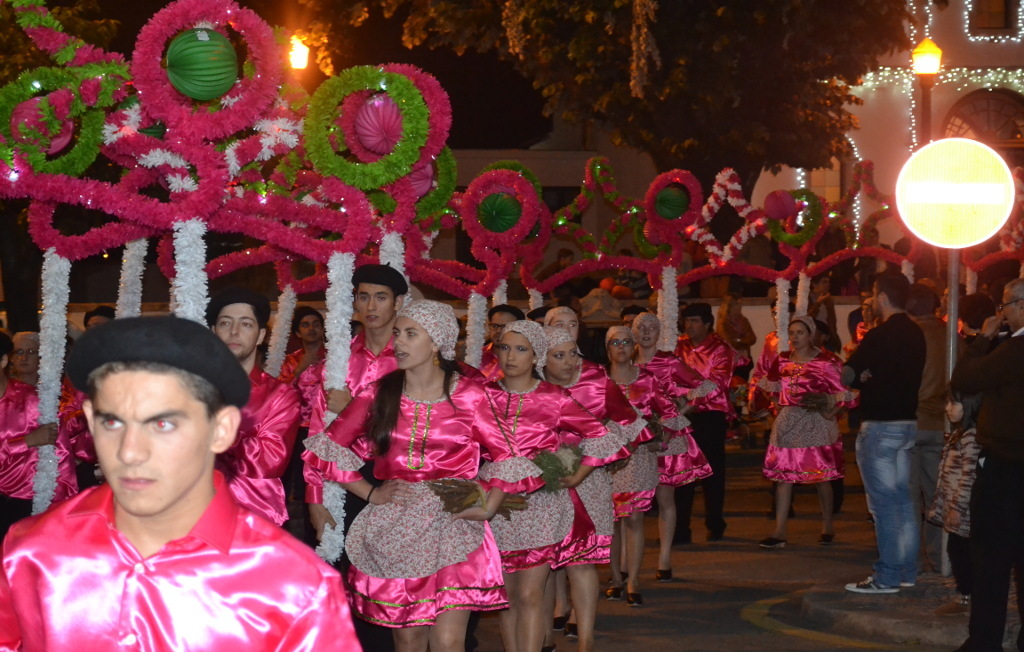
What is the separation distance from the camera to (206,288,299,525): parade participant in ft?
21.6

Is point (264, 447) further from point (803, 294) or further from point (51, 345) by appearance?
point (803, 294)

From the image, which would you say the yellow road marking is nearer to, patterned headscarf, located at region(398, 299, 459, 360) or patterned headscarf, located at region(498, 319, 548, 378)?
patterned headscarf, located at region(498, 319, 548, 378)

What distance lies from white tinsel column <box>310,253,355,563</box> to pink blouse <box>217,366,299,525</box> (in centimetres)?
24

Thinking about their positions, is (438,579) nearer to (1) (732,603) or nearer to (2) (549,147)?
(1) (732,603)

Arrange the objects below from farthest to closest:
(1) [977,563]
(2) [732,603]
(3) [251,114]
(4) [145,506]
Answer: (2) [732,603], (1) [977,563], (3) [251,114], (4) [145,506]

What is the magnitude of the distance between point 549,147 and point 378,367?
85.1ft

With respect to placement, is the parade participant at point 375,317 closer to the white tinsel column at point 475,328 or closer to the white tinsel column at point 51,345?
the white tinsel column at point 51,345

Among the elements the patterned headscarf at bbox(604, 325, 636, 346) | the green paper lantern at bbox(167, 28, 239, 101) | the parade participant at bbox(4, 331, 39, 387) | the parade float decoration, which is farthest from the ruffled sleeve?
the parade participant at bbox(4, 331, 39, 387)

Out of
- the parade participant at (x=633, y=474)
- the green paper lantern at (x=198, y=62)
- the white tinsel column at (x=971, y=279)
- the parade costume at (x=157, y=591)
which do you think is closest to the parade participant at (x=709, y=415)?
the parade participant at (x=633, y=474)

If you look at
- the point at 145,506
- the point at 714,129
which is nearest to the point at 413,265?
the point at 145,506

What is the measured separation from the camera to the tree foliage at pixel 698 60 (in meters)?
19.8

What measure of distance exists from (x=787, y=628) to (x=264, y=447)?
3955mm

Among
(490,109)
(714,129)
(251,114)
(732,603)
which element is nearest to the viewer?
(251,114)

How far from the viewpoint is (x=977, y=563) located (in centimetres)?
736
